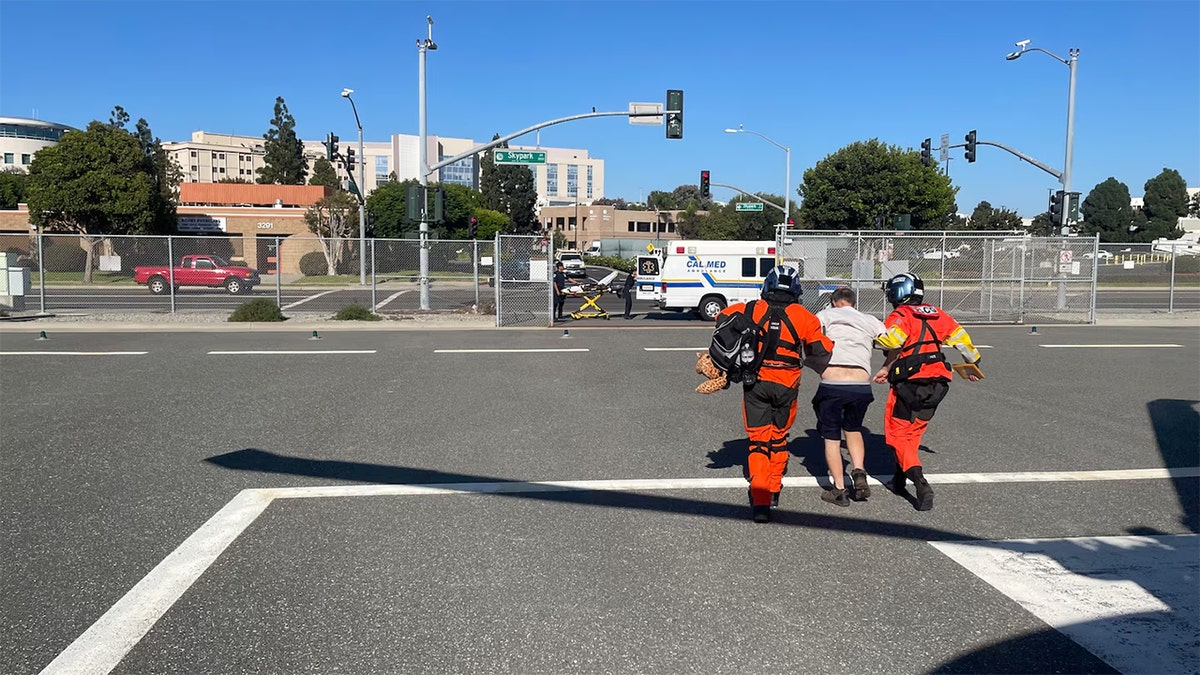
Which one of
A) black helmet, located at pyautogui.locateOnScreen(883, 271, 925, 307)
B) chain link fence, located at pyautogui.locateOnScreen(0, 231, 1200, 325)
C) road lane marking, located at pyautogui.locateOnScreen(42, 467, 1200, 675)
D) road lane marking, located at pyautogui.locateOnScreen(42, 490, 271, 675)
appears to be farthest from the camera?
chain link fence, located at pyautogui.locateOnScreen(0, 231, 1200, 325)

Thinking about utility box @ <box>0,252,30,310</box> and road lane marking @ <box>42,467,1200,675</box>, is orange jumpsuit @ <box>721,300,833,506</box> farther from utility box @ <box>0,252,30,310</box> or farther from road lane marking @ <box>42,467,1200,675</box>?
utility box @ <box>0,252,30,310</box>

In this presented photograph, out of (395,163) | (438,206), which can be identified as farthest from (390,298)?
(395,163)

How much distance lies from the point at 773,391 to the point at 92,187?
147ft

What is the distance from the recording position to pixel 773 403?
19.8ft

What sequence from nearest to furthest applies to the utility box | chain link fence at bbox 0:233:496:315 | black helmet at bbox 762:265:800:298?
1. black helmet at bbox 762:265:800:298
2. the utility box
3. chain link fence at bbox 0:233:496:315

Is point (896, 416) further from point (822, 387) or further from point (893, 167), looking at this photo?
point (893, 167)

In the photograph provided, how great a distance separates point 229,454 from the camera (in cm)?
802

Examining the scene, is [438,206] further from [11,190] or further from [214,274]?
[11,190]

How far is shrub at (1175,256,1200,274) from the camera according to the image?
33125 mm

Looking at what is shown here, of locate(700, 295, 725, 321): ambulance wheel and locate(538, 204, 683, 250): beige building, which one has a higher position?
locate(538, 204, 683, 250): beige building

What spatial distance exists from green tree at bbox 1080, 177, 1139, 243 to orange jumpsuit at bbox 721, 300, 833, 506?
87.7 metres

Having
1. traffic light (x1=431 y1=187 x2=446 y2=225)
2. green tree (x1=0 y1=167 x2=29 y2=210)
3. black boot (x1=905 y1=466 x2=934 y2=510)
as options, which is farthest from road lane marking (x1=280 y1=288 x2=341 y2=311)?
green tree (x1=0 y1=167 x2=29 y2=210)

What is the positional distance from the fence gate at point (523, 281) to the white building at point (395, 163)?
113603 mm

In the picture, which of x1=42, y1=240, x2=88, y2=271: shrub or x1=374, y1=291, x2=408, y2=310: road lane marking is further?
x1=374, y1=291, x2=408, y2=310: road lane marking
